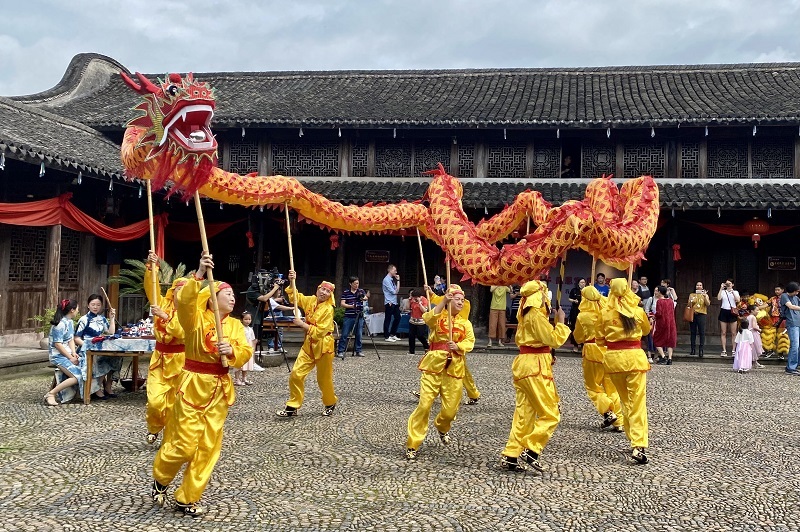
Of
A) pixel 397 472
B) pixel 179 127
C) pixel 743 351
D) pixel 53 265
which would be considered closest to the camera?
pixel 179 127

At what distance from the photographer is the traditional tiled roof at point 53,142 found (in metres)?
9.87

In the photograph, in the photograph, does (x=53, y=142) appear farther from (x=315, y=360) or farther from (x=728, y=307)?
(x=728, y=307)

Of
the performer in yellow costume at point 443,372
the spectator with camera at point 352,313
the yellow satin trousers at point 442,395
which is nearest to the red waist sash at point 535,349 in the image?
the performer in yellow costume at point 443,372

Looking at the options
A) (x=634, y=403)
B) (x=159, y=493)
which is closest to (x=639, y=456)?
(x=634, y=403)

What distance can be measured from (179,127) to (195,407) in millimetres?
2051

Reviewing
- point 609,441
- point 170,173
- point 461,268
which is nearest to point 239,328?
point 170,173

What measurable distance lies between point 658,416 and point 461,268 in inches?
140

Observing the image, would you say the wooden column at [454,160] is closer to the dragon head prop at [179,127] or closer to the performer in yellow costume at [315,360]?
the performer in yellow costume at [315,360]

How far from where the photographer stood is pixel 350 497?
175 inches

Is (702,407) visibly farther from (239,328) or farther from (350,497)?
(239,328)

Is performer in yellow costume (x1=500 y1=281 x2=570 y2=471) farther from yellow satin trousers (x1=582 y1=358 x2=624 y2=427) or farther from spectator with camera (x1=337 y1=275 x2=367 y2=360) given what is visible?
spectator with camera (x1=337 y1=275 x2=367 y2=360)

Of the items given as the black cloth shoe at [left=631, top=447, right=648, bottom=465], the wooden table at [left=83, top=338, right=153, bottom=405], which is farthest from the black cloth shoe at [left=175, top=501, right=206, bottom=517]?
the wooden table at [left=83, top=338, right=153, bottom=405]

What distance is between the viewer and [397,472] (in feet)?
16.6

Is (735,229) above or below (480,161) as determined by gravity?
below
